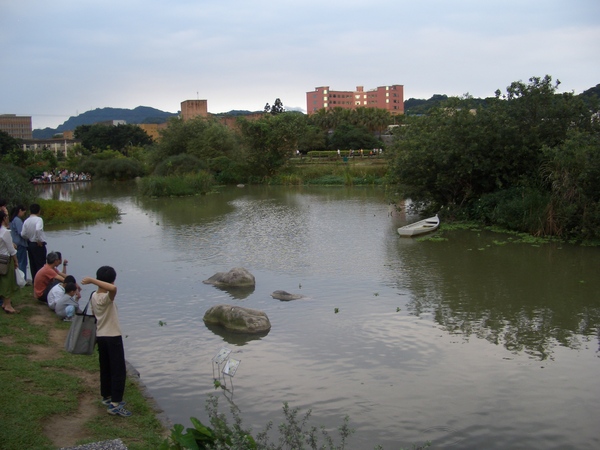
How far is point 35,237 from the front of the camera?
11164 millimetres

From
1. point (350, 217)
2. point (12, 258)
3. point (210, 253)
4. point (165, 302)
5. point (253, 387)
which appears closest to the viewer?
point (253, 387)

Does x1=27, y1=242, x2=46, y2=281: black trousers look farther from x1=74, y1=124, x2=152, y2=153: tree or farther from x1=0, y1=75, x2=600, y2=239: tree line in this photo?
x1=74, y1=124, x2=152, y2=153: tree

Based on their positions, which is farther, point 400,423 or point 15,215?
point 15,215

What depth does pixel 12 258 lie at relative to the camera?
31.9 ft

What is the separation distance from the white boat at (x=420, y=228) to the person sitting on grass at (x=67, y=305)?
1290 cm

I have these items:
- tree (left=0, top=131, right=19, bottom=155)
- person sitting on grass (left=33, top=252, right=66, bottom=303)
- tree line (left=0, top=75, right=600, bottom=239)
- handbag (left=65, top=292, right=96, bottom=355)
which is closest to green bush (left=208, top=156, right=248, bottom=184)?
tree line (left=0, top=75, right=600, bottom=239)

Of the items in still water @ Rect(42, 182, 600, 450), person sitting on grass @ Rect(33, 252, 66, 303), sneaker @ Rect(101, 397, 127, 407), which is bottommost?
still water @ Rect(42, 182, 600, 450)

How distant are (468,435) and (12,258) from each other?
7536 mm

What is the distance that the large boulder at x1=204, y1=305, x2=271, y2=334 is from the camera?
10391 millimetres

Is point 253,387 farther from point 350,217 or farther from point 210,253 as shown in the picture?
point 350,217

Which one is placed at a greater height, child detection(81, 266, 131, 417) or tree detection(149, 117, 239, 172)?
tree detection(149, 117, 239, 172)

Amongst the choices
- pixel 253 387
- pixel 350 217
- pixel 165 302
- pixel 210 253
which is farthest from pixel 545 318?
pixel 350 217

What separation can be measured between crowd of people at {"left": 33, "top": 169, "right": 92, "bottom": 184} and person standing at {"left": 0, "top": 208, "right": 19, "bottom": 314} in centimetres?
5120

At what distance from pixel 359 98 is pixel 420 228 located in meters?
154
